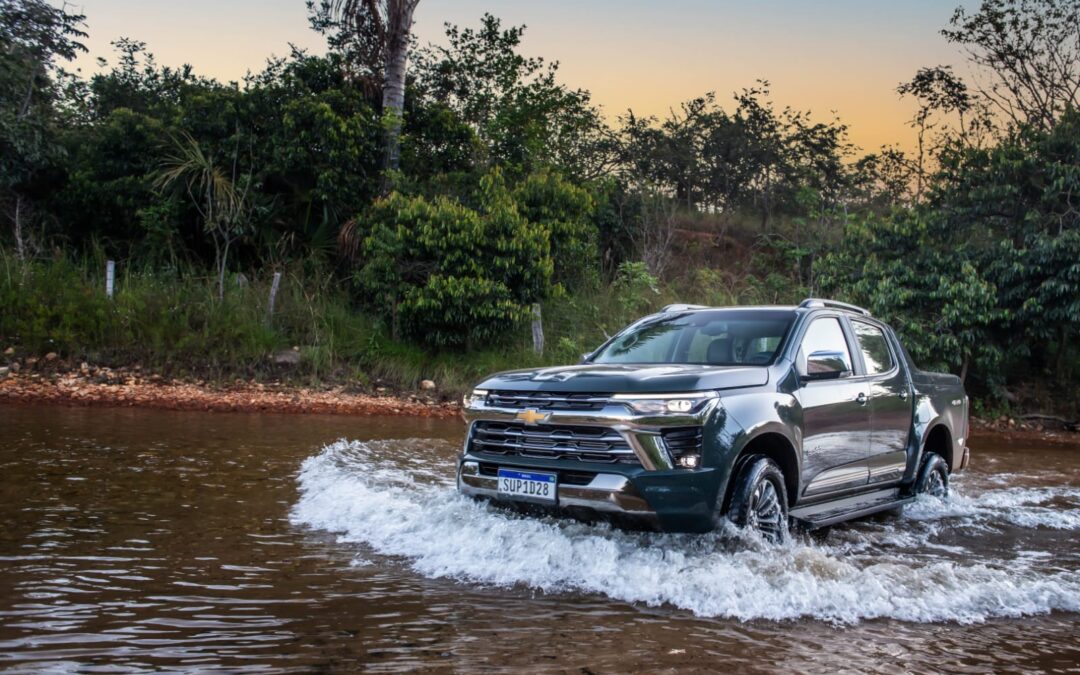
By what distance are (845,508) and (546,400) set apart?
103 inches

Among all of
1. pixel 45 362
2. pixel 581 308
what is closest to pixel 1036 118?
pixel 581 308

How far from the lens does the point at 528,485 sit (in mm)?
5781

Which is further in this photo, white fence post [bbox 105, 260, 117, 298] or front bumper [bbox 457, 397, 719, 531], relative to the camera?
white fence post [bbox 105, 260, 117, 298]

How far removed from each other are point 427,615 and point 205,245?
713 inches

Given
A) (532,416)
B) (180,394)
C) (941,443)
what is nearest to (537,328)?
(180,394)

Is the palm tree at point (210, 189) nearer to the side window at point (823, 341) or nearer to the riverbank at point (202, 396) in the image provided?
the riverbank at point (202, 396)

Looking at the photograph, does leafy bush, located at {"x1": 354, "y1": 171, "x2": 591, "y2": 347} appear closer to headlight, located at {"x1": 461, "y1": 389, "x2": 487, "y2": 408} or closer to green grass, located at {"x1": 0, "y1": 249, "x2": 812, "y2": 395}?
green grass, located at {"x1": 0, "y1": 249, "x2": 812, "y2": 395}

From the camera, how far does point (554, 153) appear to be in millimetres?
23906

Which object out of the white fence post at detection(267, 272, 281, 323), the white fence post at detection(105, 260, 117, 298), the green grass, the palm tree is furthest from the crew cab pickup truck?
the palm tree

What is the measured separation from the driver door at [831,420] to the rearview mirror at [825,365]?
3 centimetres

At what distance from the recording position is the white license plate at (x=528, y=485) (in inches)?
223

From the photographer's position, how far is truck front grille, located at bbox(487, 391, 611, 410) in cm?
563

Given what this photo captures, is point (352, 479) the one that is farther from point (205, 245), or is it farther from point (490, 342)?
point (205, 245)

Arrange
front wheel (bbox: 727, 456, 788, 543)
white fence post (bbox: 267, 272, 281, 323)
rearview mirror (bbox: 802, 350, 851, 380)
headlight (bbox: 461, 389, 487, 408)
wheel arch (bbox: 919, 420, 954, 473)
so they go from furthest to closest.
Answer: white fence post (bbox: 267, 272, 281, 323) < wheel arch (bbox: 919, 420, 954, 473) < rearview mirror (bbox: 802, 350, 851, 380) < headlight (bbox: 461, 389, 487, 408) < front wheel (bbox: 727, 456, 788, 543)
